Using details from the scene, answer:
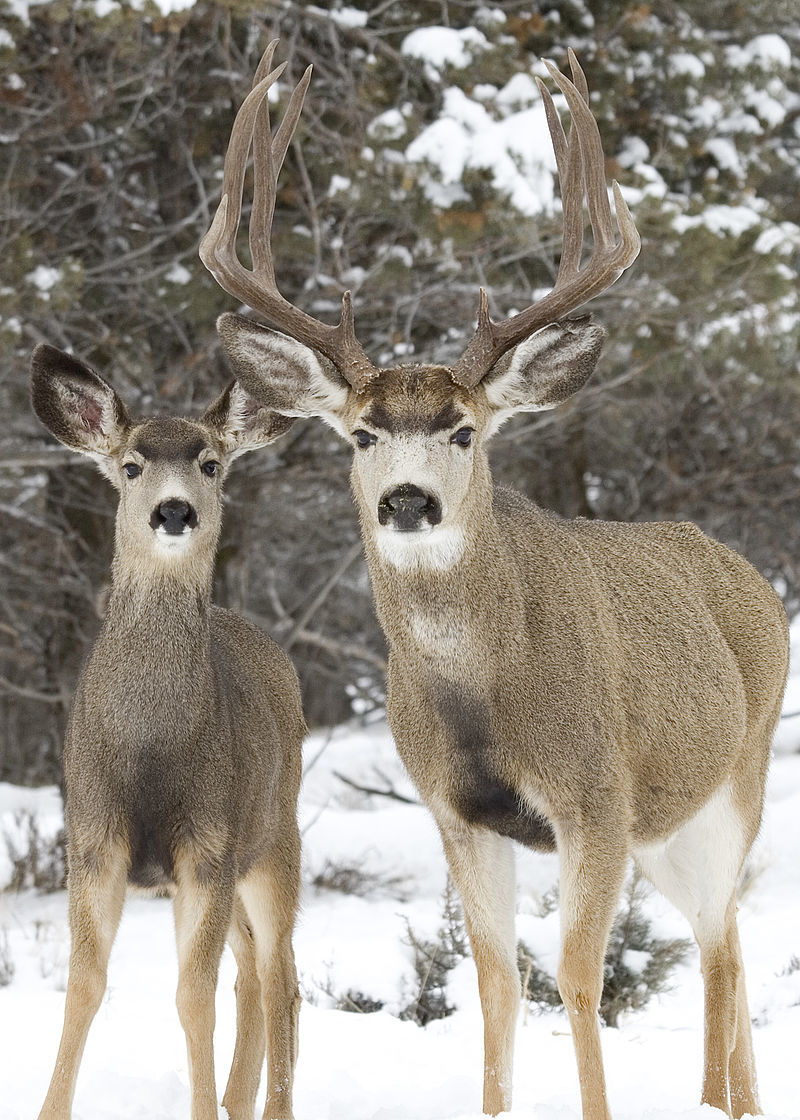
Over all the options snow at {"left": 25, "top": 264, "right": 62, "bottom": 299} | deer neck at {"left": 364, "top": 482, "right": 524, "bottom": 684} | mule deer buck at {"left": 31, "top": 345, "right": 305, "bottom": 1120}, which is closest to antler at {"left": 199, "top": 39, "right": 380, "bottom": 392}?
mule deer buck at {"left": 31, "top": 345, "right": 305, "bottom": 1120}

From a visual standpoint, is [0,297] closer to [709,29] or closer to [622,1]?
[622,1]

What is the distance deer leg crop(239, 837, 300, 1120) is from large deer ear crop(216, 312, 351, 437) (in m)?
1.66

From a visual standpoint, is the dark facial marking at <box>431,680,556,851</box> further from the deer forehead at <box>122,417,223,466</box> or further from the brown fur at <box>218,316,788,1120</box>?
the deer forehead at <box>122,417,223,466</box>

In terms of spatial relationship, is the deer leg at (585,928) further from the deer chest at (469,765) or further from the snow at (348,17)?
the snow at (348,17)

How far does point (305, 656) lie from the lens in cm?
1736

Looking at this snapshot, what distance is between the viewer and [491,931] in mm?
5023

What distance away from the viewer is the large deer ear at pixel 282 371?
5.29 m

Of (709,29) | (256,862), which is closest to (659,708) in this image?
(256,862)

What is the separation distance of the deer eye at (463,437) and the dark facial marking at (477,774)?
79 centimetres

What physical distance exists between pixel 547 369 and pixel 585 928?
1899mm

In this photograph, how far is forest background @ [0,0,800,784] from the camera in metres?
8.89

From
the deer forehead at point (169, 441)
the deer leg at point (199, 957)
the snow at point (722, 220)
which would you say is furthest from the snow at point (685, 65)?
the deer leg at point (199, 957)

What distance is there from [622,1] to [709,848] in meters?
6.94

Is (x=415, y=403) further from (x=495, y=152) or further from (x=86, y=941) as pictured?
(x=495, y=152)
